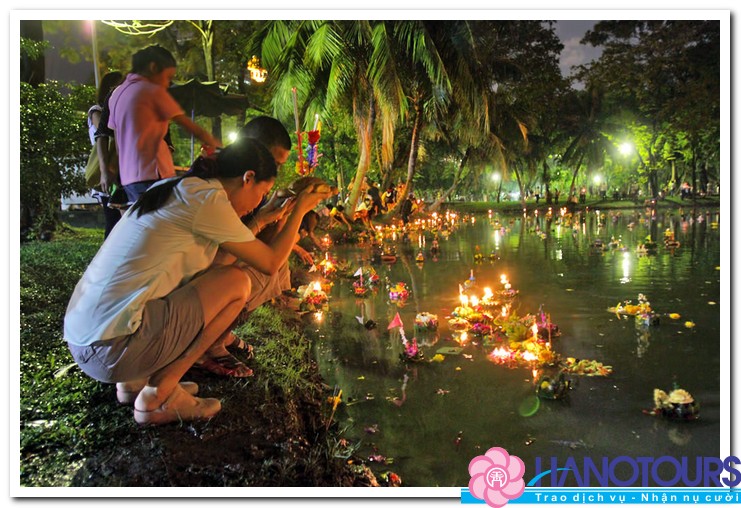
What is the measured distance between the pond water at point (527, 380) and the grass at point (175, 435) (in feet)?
1.14

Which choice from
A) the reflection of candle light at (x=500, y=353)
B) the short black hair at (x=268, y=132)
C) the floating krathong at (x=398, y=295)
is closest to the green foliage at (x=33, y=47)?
the short black hair at (x=268, y=132)

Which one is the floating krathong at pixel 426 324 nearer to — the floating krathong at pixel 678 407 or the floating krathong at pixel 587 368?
the floating krathong at pixel 587 368

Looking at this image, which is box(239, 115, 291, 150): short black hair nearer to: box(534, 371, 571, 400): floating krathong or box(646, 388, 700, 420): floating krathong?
box(534, 371, 571, 400): floating krathong

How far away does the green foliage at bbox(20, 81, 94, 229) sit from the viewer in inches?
202

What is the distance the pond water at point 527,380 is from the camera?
2.76 metres

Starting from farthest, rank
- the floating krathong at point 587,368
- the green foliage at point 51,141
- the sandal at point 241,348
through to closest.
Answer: the green foliage at point 51,141, the floating krathong at point 587,368, the sandal at point 241,348

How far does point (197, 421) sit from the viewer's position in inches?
96.9

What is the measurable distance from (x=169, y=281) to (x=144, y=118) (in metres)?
1.21

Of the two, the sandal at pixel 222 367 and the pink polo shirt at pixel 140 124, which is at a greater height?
the pink polo shirt at pixel 140 124

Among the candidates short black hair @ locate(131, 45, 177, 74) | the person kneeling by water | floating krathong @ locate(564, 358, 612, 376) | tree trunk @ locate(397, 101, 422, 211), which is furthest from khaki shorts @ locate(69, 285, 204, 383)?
tree trunk @ locate(397, 101, 422, 211)

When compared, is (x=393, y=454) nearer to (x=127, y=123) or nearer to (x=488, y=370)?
(x=488, y=370)

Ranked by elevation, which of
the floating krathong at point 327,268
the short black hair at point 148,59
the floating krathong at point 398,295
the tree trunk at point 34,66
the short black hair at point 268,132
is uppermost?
the tree trunk at point 34,66

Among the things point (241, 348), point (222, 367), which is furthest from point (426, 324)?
point (222, 367)

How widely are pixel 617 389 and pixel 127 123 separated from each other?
11.5 feet
